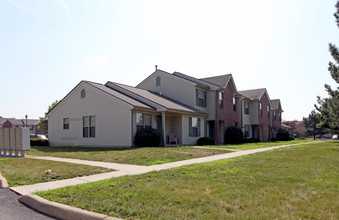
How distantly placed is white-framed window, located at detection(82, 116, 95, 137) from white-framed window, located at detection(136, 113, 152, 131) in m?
3.87

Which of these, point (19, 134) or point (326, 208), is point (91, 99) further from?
point (326, 208)

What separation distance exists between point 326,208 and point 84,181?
5793mm

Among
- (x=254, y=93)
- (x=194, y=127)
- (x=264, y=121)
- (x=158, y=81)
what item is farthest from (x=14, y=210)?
(x=264, y=121)

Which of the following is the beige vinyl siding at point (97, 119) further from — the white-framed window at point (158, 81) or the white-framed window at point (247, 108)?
the white-framed window at point (247, 108)

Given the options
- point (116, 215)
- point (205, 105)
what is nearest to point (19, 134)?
point (116, 215)

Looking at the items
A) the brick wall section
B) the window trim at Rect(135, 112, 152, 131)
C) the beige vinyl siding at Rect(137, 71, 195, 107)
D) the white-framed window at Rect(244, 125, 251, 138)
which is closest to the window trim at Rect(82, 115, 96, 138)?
the window trim at Rect(135, 112, 152, 131)

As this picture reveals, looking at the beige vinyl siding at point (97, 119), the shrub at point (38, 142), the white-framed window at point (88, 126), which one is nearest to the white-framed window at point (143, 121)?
the beige vinyl siding at point (97, 119)

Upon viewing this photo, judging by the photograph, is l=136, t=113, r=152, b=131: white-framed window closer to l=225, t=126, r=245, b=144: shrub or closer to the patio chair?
the patio chair

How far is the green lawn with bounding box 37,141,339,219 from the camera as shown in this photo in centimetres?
470

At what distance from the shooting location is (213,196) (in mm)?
5676

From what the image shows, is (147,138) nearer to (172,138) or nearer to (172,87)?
(172,138)

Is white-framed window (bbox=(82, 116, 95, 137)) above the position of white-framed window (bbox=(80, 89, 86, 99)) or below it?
below

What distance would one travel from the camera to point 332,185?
21.6 feet

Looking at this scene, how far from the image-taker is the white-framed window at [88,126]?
2158cm
